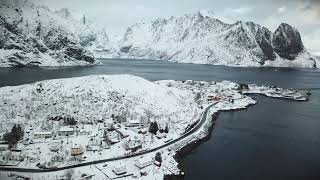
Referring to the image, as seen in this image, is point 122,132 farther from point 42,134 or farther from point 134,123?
point 42,134

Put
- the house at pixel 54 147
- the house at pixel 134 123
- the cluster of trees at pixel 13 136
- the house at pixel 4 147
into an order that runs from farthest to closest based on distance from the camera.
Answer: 1. the house at pixel 134 123
2. the cluster of trees at pixel 13 136
3. the house at pixel 54 147
4. the house at pixel 4 147

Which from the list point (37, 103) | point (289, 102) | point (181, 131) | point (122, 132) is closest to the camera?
point (122, 132)

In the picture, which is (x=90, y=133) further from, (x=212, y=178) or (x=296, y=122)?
(x=296, y=122)

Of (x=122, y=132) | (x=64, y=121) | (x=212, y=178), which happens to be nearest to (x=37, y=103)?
(x=64, y=121)

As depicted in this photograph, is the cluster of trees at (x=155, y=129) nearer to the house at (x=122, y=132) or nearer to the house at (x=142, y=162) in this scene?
the house at (x=122, y=132)

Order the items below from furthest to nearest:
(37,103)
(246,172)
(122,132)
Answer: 1. (37,103)
2. (122,132)
3. (246,172)

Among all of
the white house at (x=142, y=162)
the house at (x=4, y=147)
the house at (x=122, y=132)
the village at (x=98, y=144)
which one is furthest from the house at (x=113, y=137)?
the house at (x=4, y=147)

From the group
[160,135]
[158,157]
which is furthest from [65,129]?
[158,157]
